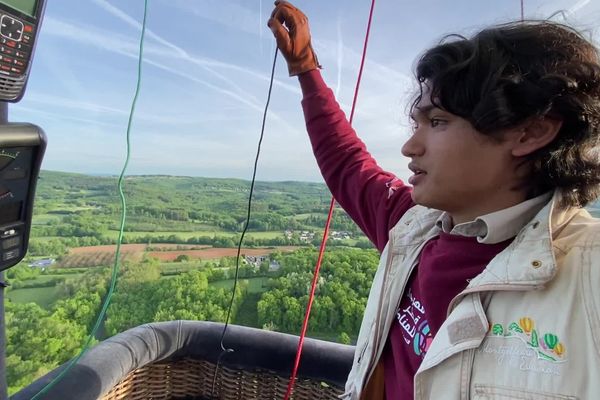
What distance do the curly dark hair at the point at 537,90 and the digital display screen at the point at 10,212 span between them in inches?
28.7

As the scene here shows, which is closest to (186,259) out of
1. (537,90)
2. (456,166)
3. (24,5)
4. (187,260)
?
(187,260)

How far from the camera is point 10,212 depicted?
70 cm

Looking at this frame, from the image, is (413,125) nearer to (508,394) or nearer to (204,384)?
(508,394)

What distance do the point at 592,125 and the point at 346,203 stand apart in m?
0.54

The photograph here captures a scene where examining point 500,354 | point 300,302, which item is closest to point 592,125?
point 500,354

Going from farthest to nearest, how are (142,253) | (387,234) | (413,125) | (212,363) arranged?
(212,363), (142,253), (387,234), (413,125)

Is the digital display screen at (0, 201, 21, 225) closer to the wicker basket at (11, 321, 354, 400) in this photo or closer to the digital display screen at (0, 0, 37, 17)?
the digital display screen at (0, 0, 37, 17)

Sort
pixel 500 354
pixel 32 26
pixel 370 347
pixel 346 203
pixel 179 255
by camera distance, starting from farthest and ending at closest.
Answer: pixel 179 255 → pixel 346 203 → pixel 370 347 → pixel 32 26 → pixel 500 354

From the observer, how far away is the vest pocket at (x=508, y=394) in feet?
1.56

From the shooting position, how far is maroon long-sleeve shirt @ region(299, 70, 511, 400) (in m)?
0.67

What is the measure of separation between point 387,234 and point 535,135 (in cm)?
38

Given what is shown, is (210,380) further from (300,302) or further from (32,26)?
(32,26)

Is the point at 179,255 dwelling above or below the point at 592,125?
below

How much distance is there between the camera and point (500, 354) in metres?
0.53
